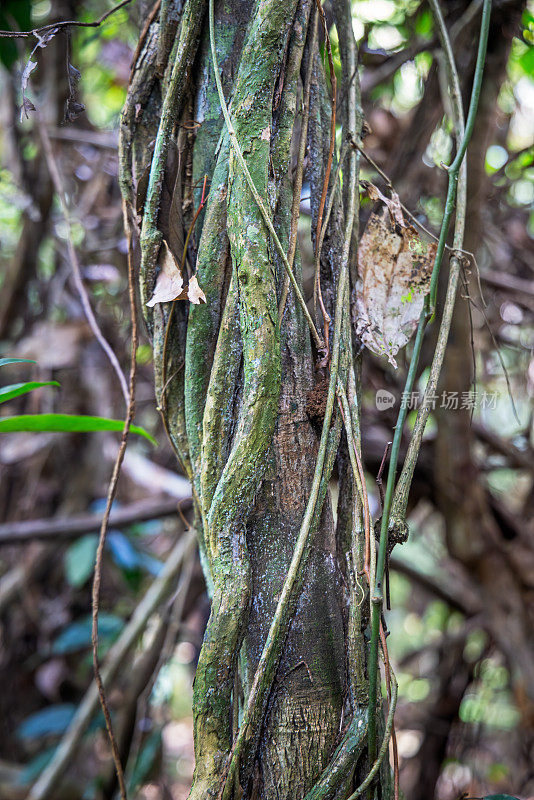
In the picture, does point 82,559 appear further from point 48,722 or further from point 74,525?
point 48,722

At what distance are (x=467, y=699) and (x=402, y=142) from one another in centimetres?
195

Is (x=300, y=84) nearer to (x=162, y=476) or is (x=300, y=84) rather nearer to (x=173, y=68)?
(x=173, y=68)

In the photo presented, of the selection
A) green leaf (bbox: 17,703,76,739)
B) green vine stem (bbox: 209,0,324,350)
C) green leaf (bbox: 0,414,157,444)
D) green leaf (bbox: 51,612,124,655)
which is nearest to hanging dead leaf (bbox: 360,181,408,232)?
green vine stem (bbox: 209,0,324,350)

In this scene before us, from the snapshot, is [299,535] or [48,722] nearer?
[299,535]

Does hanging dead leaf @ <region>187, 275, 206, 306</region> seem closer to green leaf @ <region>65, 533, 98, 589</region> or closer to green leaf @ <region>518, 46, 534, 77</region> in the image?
green leaf @ <region>65, 533, 98, 589</region>

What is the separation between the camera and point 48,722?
6.08 feet

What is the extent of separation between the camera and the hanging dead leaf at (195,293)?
0.60 m

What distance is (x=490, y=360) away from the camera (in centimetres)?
207

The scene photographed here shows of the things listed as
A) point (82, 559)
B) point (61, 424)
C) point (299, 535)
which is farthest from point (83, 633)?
point (299, 535)

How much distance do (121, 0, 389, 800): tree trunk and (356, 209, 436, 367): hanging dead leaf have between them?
0.05m

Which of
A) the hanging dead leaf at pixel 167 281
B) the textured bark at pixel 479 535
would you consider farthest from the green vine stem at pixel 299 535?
the textured bark at pixel 479 535

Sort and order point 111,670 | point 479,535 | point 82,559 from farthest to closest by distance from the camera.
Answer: point 82,559
point 479,535
point 111,670

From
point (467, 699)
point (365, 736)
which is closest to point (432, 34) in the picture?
point (365, 736)

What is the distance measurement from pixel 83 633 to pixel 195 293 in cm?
161
